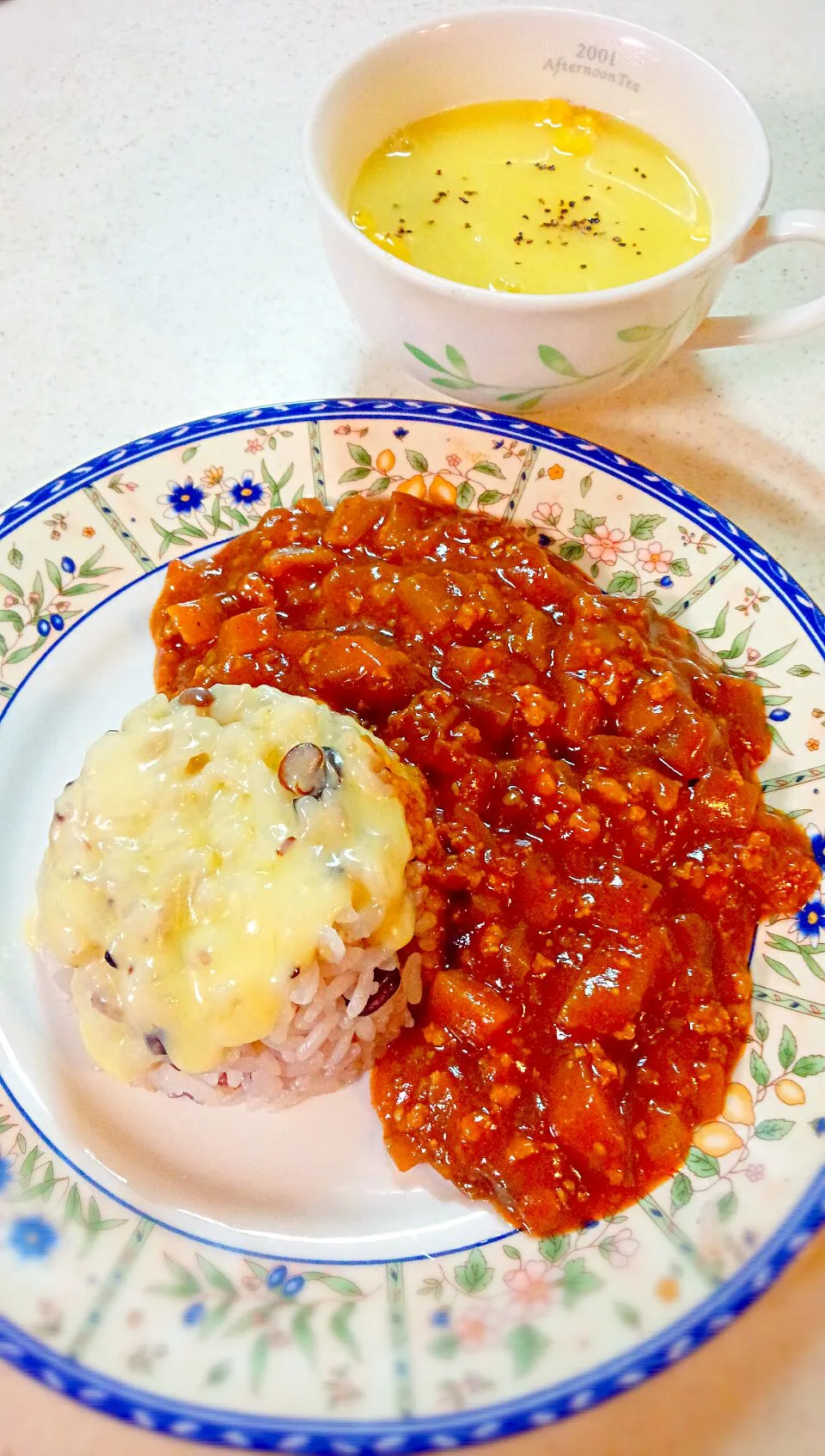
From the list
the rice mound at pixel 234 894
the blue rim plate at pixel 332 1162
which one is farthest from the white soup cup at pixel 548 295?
the rice mound at pixel 234 894

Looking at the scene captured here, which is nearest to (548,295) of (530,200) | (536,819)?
Result: (530,200)

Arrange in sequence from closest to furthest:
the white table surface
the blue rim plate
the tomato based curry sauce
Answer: the blue rim plate, the tomato based curry sauce, the white table surface

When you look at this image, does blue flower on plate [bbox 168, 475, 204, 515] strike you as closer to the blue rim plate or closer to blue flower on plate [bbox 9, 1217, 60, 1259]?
Answer: the blue rim plate

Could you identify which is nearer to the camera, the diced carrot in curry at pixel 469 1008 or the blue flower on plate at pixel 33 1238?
the blue flower on plate at pixel 33 1238

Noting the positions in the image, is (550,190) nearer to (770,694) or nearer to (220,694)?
(770,694)

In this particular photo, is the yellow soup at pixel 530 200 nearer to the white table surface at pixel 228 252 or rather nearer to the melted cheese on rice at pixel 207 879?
the white table surface at pixel 228 252

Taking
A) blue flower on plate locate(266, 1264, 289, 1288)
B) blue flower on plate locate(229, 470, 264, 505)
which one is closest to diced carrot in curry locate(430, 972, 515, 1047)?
blue flower on plate locate(266, 1264, 289, 1288)

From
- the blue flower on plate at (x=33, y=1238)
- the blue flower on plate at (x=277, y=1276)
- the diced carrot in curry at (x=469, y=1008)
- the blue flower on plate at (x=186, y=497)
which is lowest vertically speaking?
the blue flower on plate at (x=277, y=1276)
